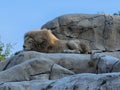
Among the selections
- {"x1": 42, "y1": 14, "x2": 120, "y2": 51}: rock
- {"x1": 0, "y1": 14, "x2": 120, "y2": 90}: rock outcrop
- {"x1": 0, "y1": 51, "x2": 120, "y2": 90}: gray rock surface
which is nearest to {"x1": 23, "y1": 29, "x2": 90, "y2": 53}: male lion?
{"x1": 0, "y1": 14, "x2": 120, "y2": 90}: rock outcrop

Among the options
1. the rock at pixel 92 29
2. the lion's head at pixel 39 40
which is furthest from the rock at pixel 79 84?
the rock at pixel 92 29

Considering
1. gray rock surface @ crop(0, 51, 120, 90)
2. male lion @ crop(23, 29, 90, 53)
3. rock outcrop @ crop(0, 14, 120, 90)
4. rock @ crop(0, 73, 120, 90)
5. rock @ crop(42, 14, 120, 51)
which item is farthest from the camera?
rock @ crop(42, 14, 120, 51)

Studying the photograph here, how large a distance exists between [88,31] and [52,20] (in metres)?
1.22

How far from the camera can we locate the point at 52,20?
1612 cm

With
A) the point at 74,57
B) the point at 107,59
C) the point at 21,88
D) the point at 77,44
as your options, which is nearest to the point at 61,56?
the point at 74,57

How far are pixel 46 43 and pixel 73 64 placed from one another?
303 centimetres

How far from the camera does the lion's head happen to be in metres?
13.6

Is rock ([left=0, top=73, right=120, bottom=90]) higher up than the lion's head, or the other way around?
rock ([left=0, top=73, right=120, bottom=90])

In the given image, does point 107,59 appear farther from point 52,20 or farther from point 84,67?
point 52,20

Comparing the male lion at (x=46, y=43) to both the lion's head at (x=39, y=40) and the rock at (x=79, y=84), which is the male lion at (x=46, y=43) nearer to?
the lion's head at (x=39, y=40)

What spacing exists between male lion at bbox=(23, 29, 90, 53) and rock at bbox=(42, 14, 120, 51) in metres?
2.25

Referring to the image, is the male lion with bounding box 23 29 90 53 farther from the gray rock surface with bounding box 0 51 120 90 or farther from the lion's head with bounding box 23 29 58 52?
the gray rock surface with bounding box 0 51 120 90

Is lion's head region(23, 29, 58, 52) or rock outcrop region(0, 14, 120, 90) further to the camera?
lion's head region(23, 29, 58, 52)

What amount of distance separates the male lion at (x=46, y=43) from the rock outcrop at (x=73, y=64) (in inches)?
29.6
